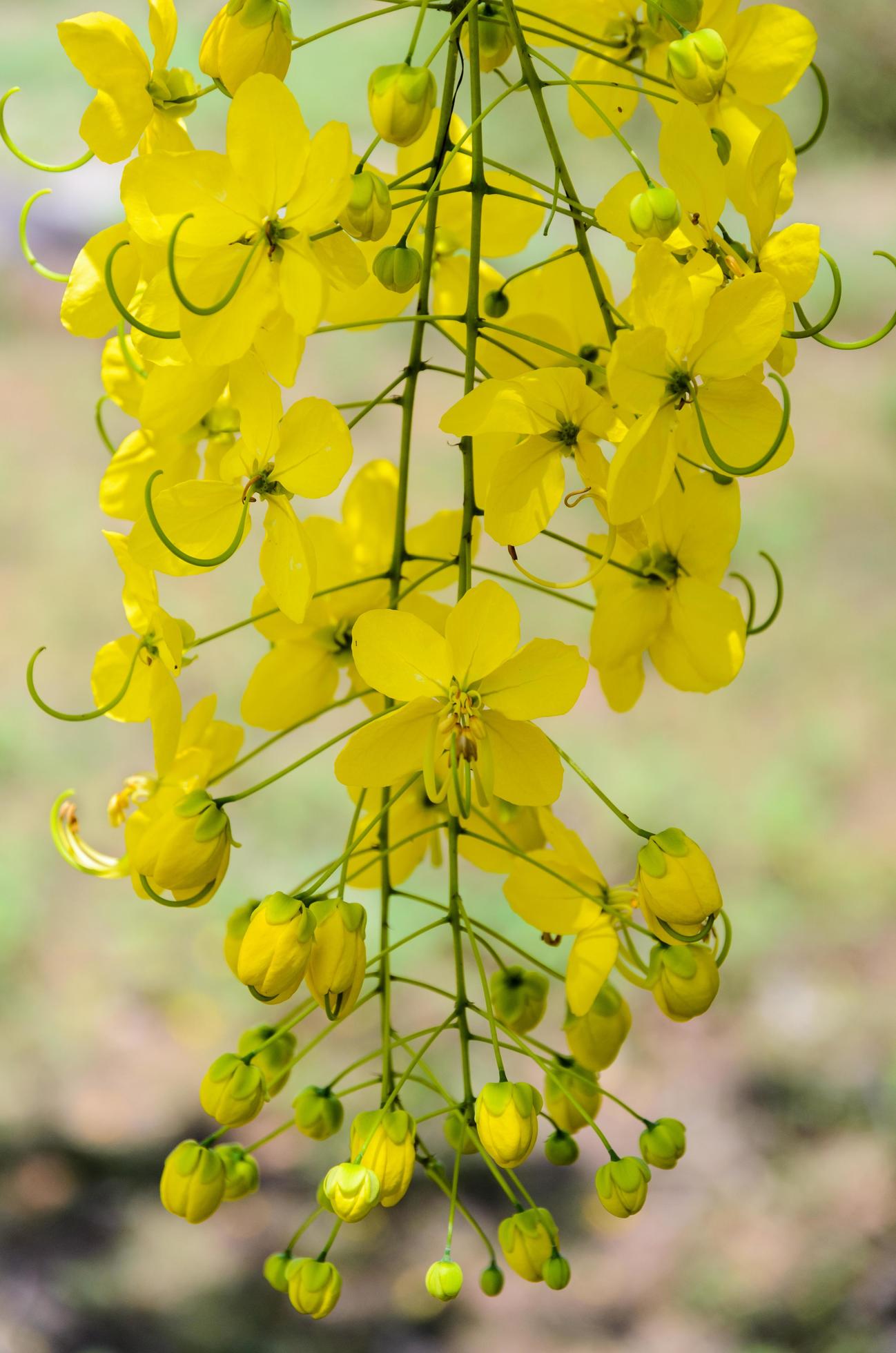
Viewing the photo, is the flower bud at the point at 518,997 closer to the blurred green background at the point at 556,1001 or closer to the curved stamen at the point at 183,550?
the curved stamen at the point at 183,550

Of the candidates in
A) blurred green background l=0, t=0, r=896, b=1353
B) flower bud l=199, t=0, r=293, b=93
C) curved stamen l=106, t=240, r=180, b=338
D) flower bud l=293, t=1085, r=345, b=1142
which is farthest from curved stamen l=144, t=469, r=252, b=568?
blurred green background l=0, t=0, r=896, b=1353

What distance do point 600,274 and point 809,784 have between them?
1.54m

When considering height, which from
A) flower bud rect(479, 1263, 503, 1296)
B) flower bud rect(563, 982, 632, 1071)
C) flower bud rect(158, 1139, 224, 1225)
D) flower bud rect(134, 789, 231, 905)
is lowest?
flower bud rect(479, 1263, 503, 1296)

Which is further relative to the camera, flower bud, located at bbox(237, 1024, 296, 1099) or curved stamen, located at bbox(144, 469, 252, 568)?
flower bud, located at bbox(237, 1024, 296, 1099)

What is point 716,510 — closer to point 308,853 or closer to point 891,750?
point 308,853

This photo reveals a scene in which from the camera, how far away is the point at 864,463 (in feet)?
8.55

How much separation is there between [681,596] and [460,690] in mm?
133

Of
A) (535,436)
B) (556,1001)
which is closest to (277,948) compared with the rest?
(535,436)

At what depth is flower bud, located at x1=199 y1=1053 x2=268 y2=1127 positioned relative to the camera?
61cm

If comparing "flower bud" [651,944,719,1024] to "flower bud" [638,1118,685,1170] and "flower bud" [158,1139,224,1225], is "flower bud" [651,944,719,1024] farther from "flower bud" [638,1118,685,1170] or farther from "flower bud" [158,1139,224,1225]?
"flower bud" [158,1139,224,1225]

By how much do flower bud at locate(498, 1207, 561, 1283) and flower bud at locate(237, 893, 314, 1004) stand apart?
16 centimetres

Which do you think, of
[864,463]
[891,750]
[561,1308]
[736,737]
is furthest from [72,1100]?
[864,463]

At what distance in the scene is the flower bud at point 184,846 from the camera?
1.96 feet

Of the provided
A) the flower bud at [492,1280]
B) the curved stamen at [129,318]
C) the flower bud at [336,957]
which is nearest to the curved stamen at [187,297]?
the curved stamen at [129,318]
